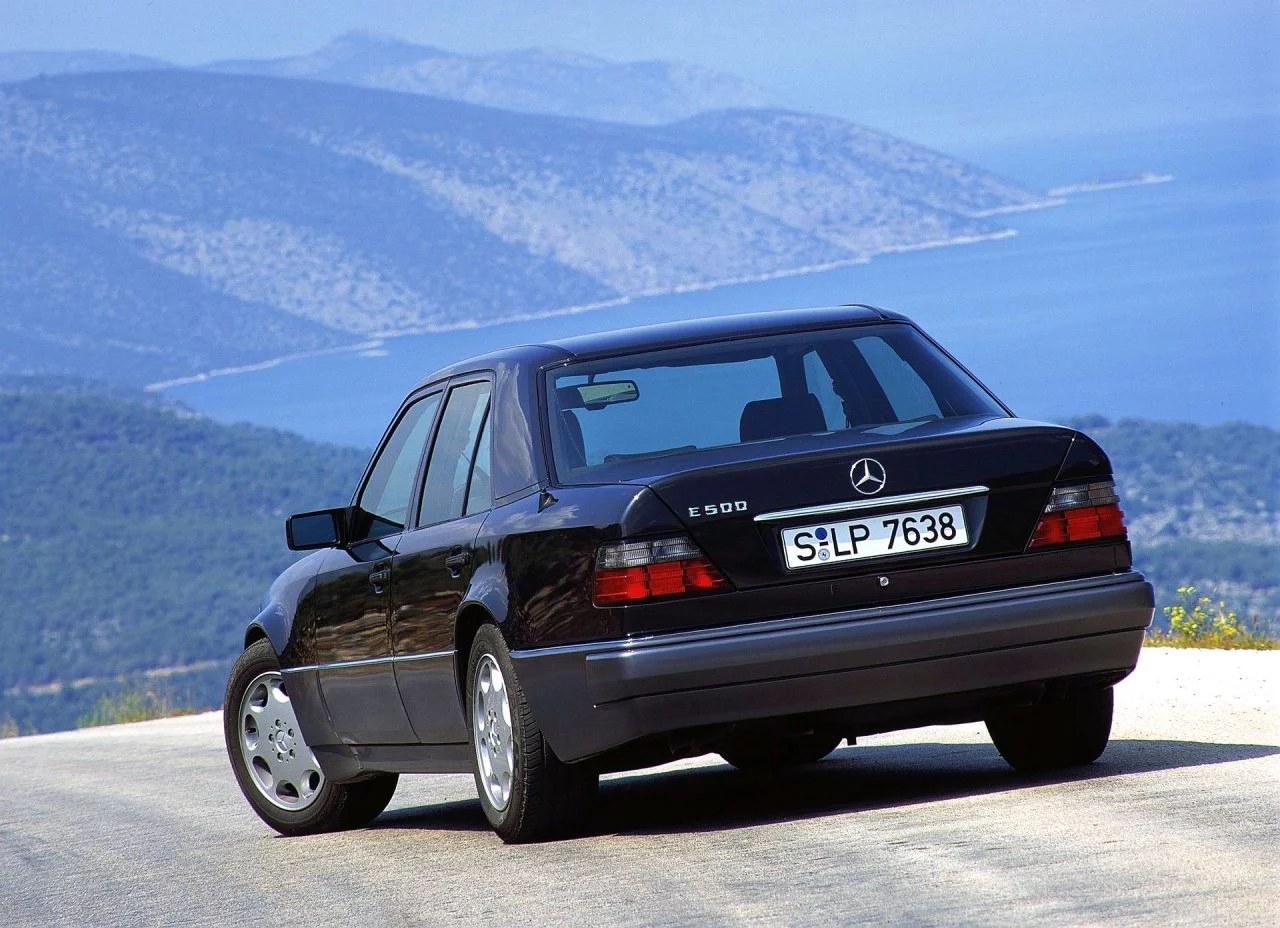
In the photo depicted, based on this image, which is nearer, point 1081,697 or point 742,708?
point 742,708

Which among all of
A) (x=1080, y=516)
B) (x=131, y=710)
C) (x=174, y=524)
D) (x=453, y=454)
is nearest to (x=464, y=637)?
(x=453, y=454)

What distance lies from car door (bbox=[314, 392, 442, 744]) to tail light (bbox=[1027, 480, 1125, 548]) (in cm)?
244

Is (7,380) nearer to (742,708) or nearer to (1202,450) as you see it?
(1202,450)

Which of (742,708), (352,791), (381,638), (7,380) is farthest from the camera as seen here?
(7,380)

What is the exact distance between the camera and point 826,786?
7852 millimetres

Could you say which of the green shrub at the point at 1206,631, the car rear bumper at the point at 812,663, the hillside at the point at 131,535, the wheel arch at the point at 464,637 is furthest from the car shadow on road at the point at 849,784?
the hillside at the point at 131,535

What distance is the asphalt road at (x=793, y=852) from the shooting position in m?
5.11

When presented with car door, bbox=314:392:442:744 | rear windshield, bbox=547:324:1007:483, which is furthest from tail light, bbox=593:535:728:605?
car door, bbox=314:392:442:744

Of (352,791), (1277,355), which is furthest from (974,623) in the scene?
(1277,355)

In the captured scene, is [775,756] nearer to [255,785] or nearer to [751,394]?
[255,785]

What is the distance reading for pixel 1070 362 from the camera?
18775 cm

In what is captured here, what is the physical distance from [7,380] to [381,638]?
173 m

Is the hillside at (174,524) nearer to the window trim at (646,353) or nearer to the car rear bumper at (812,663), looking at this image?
the window trim at (646,353)

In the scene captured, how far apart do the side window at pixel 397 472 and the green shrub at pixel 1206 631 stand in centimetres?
793
